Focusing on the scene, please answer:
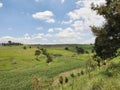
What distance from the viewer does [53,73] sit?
67.9 m

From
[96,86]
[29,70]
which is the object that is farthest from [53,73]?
[96,86]

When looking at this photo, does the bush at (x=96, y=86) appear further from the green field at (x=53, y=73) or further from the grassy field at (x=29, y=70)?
the grassy field at (x=29, y=70)

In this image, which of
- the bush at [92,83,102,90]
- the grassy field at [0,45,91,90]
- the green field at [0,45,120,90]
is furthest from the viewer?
the grassy field at [0,45,91,90]

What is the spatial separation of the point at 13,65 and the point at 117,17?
11576 cm

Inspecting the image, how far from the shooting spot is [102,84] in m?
12.6

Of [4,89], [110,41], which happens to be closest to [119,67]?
[110,41]

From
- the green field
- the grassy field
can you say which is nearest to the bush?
the green field

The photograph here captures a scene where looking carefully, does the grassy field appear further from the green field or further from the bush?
the bush

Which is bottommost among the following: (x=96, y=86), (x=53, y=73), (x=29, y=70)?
(x=29, y=70)

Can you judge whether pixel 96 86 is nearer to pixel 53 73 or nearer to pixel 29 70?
pixel 53 73

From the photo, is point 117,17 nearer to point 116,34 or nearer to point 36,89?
point 116,34

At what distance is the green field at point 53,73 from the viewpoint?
14.0m

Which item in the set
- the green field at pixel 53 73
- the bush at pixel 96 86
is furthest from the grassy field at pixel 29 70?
the bush at pixel 96 86

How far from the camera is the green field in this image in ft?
46.0
